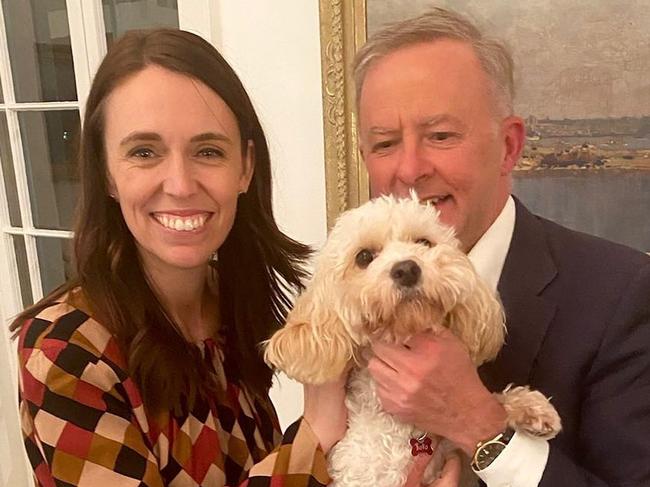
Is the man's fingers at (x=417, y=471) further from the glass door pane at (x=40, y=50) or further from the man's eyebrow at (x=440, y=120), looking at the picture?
the glass door pane at (x=40, y=50)

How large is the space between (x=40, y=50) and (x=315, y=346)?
105 inches

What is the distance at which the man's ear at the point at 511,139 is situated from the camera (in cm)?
159

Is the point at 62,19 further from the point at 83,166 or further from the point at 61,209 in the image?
the point at 83,166

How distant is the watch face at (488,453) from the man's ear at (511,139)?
658 mm

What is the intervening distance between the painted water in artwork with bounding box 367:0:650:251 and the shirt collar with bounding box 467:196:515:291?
2.30 feet

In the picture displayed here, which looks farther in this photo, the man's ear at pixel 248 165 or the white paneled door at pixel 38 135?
the white paneled door at pixel 38 135

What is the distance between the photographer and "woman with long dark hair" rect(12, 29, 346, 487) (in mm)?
1209

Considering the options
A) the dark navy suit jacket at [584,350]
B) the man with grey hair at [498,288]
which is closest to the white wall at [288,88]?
the man with grey hair at [498,288]

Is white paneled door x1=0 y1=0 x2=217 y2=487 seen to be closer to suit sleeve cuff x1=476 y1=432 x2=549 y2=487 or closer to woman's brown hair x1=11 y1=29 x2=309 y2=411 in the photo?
woman's brown hair x1=11 y1=29 x2=309 y2=411

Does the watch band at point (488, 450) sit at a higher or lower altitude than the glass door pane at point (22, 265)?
higher

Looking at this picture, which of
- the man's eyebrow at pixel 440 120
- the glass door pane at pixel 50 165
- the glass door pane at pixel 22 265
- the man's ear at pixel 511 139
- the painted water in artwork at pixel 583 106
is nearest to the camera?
the man's eyebrow at pixel 440 120

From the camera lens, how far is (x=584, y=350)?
1.32 meters

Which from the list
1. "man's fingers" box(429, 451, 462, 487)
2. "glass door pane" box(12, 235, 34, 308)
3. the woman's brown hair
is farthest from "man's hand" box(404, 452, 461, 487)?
"glass door pane" box(12, 235, 34, 308)

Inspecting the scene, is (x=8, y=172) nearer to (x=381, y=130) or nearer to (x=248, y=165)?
(x=248, y=165)
